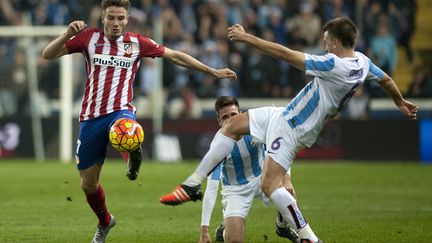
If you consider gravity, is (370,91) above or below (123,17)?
below

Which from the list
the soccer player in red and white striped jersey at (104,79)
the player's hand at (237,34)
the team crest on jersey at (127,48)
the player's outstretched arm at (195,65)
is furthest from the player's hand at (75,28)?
the player's hand at (237,34)

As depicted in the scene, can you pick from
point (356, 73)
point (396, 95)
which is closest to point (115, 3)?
point (356, 73)

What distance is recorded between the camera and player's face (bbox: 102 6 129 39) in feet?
29.8

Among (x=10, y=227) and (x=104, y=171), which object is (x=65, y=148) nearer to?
(x=104, y=171)

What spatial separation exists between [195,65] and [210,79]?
13728mm

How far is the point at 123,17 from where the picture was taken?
9.15 metres

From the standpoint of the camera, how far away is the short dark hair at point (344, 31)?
26.1 ft

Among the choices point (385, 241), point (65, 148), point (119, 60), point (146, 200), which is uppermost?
point (119, 60)

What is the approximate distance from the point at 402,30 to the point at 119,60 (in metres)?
15.0

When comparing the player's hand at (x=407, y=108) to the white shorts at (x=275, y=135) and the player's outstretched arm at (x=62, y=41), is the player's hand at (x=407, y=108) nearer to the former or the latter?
the white shorts at (x=275, y=135)

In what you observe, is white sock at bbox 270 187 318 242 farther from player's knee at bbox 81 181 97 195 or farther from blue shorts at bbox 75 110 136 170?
player's knee at bbox 81 181 97 195

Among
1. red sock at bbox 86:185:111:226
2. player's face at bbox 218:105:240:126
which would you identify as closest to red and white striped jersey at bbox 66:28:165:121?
red sock at bbox 86:185:111:226

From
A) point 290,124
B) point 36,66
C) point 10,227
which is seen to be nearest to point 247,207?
point 290,124

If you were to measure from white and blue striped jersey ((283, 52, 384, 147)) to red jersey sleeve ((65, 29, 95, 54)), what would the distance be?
2.21m
